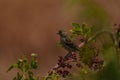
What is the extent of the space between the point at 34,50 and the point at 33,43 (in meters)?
0.50

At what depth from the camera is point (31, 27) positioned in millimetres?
9898

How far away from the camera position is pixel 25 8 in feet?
33.2

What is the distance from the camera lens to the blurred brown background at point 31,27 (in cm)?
912

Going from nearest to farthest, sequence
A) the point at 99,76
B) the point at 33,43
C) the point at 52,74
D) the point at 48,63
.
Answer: the point at 99,76, the point at 52,74, the point at 48,63, the point at 33,43

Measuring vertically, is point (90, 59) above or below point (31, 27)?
below

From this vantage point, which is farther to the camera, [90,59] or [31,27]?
[31,27]

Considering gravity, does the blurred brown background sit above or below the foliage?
above

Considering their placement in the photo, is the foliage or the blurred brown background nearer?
the foliage

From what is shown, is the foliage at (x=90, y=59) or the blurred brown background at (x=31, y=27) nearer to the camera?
the foliage at (x=90, y=59)

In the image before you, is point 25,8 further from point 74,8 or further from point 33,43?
point 74,8

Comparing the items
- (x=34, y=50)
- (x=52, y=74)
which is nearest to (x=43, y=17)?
(x=34, y=50)

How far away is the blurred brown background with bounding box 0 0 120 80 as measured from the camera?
9.12 m

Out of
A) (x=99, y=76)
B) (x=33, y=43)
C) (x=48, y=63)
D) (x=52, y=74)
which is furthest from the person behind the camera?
(x=33, y=43)

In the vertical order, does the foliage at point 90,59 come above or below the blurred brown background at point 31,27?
below
